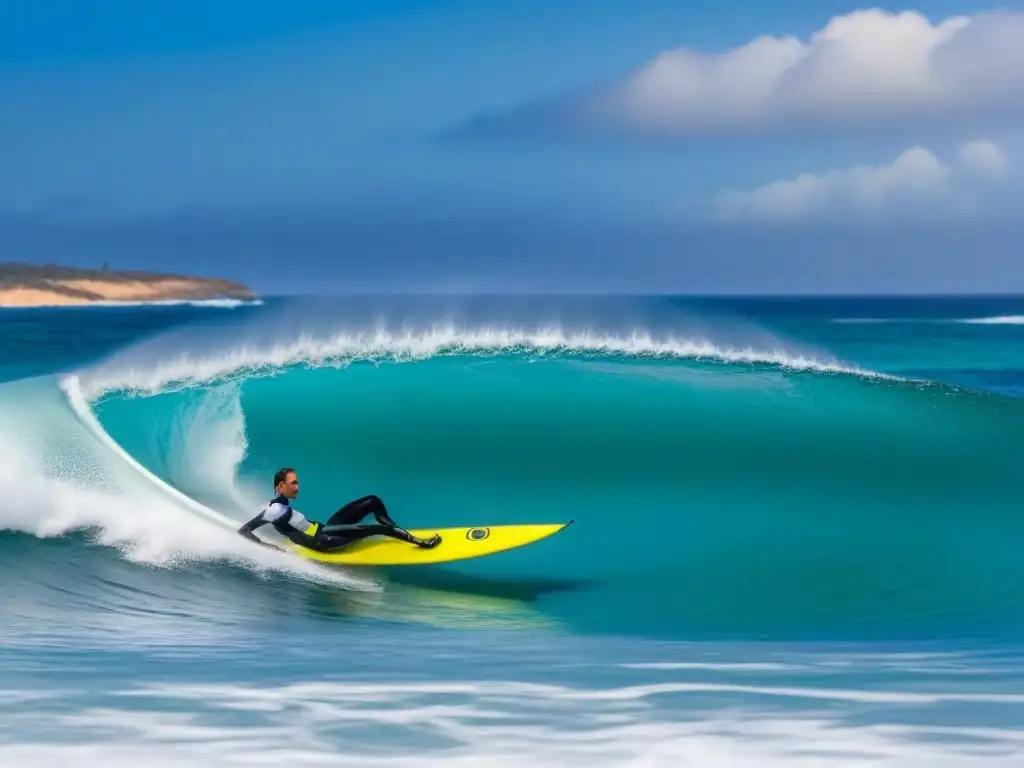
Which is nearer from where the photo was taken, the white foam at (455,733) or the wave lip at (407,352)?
the white foam at (455,733)

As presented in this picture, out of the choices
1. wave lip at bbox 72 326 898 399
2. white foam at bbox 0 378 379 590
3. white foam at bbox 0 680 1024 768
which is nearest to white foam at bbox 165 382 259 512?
wave lip at bbox 72 326 898 399

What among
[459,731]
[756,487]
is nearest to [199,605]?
[459,731]

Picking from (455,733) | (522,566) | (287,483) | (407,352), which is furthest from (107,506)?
(407,352)

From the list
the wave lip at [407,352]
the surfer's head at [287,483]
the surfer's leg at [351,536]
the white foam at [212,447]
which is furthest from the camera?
the wave lip at [407,352]

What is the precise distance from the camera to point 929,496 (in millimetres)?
10664

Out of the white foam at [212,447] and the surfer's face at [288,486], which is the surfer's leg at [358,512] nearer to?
the surfer's face at [288,486]

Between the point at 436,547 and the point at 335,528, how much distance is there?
0.66 metres

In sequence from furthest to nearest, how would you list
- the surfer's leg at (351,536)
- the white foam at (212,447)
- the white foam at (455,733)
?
the white foam at (212,447), the surfer's leg at (351,536), the white foam at (455,733)

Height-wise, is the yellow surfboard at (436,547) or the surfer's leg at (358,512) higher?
the surfer's leg at (358,512)

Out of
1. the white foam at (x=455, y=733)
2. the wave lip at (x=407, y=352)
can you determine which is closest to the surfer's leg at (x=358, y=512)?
the white foam at (x=455, y=733)

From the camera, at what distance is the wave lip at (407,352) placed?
14312 millimetres

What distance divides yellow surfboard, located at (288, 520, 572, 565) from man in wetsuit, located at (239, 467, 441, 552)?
0.22ft

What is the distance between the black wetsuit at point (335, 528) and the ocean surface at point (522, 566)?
183 millimetres

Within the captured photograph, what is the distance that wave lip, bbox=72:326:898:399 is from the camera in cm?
1431
